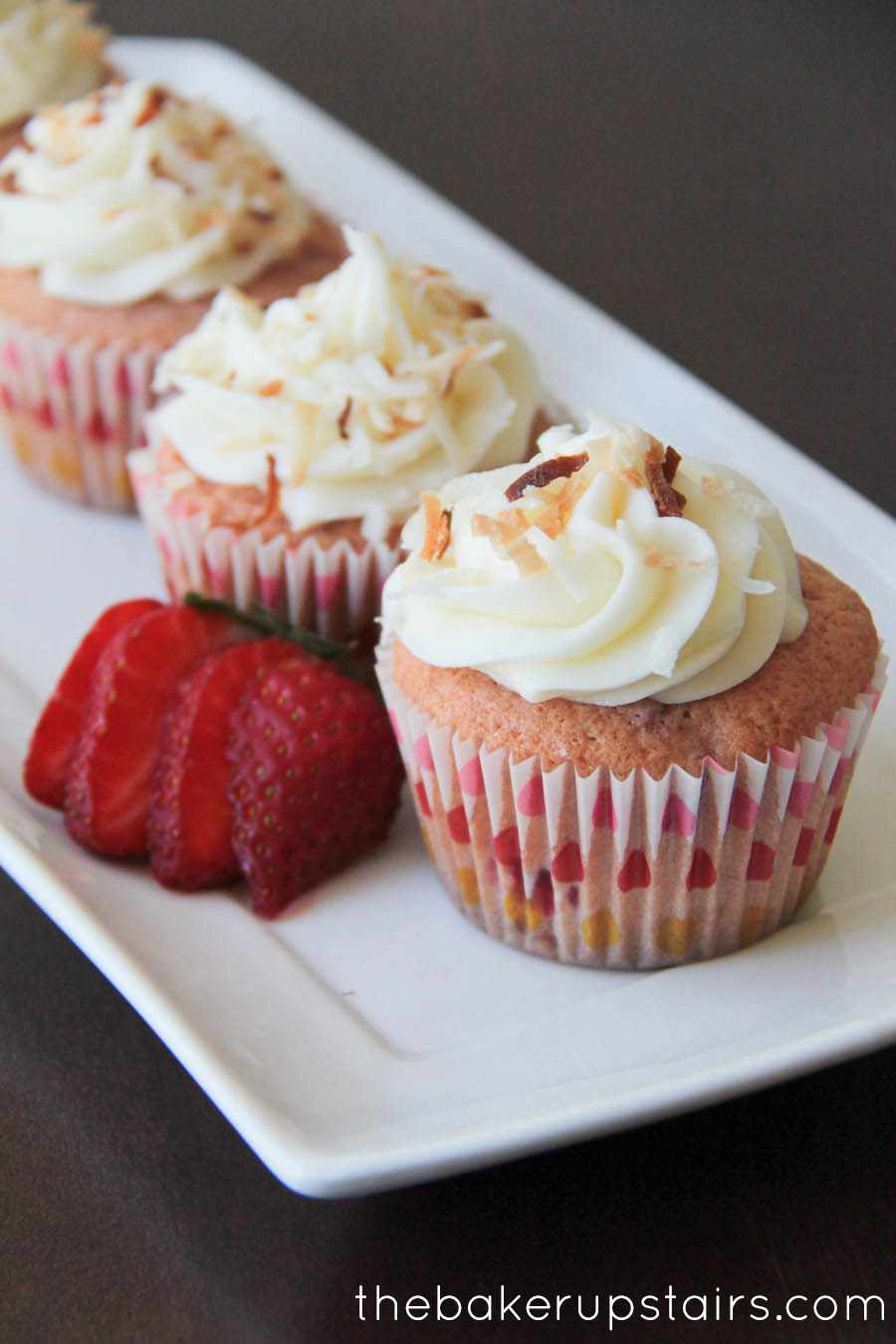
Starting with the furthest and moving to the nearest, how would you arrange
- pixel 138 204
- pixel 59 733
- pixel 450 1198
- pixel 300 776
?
1. pixel 138 204
2. pixel 59 733
3. pixel 300 776
4. pixel 450 1198

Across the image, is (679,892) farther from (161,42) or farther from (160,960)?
(161,42)

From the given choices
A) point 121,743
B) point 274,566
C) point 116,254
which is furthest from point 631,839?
point 116,254

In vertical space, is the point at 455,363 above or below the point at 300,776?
above

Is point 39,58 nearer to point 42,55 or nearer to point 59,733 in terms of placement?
point 42,55

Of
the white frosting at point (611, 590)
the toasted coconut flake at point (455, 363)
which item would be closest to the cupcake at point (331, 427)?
the toasted coconut flake at point (455, 363)

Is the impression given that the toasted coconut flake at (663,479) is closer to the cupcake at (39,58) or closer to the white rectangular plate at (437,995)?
the white rectangular plate at (437,995)

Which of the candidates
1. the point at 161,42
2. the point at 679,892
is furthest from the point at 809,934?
the point at 161,42
